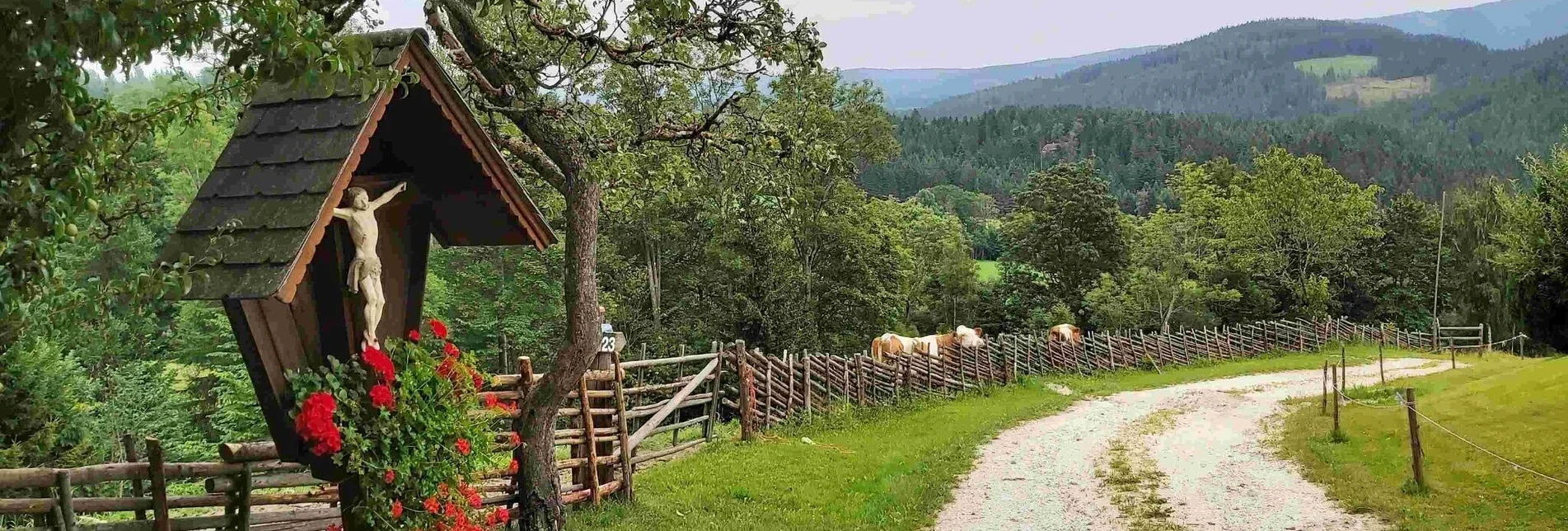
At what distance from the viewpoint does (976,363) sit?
2208 centimetres

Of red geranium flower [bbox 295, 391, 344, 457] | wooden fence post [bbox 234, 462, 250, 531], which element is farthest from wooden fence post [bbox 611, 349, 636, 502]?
red geranium flower [bbox 295, 391, 344, 457]

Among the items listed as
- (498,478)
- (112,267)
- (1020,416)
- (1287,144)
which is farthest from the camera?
(1287,144)

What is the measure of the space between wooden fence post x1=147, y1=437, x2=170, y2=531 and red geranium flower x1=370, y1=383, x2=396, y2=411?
1.61 metres

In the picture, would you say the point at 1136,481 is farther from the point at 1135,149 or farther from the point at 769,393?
the point at 1135,149

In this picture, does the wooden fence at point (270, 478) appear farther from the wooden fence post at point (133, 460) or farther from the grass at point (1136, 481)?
the grass at point (1136, 481)

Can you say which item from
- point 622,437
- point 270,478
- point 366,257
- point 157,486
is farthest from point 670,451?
point 366,257

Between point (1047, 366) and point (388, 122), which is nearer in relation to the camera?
point (388, 122)

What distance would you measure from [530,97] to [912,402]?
12.7 meters

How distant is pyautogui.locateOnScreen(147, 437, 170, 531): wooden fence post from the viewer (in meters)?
4.91

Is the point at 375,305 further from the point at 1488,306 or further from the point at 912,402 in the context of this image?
the point at 1488,306

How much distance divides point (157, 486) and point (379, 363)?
6.56 feet

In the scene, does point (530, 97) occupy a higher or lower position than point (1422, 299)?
higher

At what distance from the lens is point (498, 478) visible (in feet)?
26.5

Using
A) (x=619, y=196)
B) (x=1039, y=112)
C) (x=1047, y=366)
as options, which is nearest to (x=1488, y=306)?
(x=1047, y=366)
